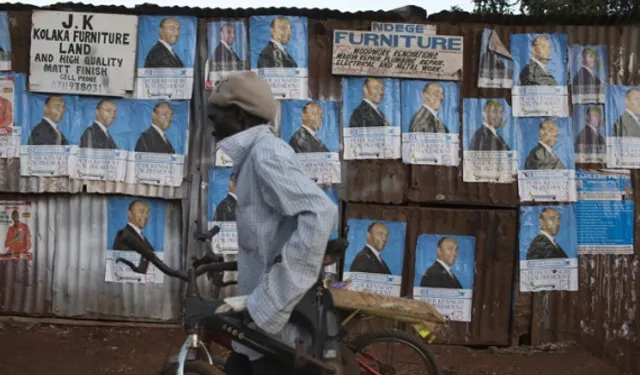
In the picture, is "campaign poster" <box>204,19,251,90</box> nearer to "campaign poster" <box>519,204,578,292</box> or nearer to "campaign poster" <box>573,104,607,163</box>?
"campaign poster" <box>519,204,578,292</box>

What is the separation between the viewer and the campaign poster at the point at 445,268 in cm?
542

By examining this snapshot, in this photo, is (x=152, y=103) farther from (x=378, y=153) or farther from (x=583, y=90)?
(x=583, y=90)

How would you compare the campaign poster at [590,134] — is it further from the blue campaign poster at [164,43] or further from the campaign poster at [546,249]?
the blue campaign poster at [164,43]

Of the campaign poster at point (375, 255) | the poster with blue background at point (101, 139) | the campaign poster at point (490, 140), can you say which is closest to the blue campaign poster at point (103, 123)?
the poster with blue background at point (101, 139)

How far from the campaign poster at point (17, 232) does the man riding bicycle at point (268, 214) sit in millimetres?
3641

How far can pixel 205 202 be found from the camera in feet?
17.6

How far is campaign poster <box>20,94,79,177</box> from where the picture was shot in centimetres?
530

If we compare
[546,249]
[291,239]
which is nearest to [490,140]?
[546,249]

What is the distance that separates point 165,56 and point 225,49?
1.66 ft

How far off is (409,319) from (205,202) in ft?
8.77

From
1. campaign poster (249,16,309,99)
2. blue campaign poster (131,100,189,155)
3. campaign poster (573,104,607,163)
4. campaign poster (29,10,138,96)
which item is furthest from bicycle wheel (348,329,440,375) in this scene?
campaign poster (29,10,138,96)

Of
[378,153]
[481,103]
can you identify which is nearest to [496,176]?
[481,103]

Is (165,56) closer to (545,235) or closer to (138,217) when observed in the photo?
(138,217)

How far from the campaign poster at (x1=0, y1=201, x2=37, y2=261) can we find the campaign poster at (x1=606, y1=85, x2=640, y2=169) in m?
5.04
